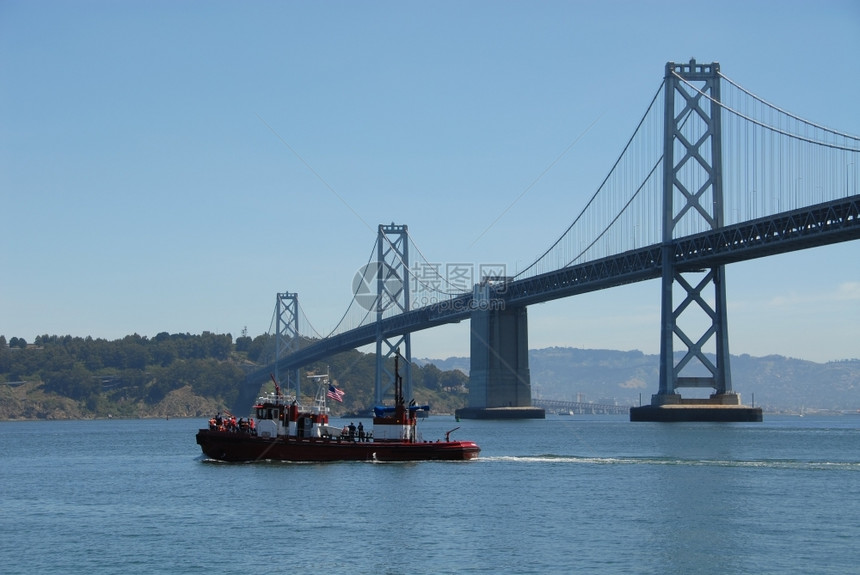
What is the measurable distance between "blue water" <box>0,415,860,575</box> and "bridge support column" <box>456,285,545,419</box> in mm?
57173

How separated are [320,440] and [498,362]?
212ft

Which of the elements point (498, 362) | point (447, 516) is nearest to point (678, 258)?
point (498, 362)

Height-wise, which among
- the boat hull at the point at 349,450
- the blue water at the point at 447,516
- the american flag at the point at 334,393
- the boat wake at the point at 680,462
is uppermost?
the american flag at the point at 334,393

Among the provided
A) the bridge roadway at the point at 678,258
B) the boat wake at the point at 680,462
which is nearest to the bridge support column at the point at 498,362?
the bridge roadway at the point at 678,258

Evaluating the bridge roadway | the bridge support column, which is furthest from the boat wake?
the bridge support column

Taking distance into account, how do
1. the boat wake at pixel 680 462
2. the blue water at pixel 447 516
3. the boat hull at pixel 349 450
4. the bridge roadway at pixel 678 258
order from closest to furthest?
the blue water at pixel 447 516 < the boat wake at pixel 680 462 < the boat hull at pixel 349 450 < the bridge roadway at pixel 678 258

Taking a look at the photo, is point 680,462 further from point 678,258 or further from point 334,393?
point 678,258

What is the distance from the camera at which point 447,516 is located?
35.2 metres

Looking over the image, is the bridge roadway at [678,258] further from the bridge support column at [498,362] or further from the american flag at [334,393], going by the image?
the american flag at [334,393]

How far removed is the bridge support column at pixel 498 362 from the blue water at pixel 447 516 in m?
57.2

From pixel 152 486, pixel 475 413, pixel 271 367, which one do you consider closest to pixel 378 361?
pixel 475 413

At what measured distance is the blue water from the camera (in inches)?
1117

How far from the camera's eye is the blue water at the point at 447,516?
28.4 meters

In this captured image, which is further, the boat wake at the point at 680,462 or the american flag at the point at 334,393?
the american flag at the point at 334,393
